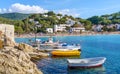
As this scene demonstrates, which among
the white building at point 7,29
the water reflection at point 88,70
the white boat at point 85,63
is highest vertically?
the white building at point 7,29

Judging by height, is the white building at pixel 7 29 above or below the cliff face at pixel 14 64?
above

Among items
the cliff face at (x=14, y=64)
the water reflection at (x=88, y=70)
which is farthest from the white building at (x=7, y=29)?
the cliff face at (x=14, y=64)

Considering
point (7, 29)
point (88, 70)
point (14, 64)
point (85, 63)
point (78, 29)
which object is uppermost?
point (7, 29)

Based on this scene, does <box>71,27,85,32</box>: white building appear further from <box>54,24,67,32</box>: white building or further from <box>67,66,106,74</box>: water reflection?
<box>67,66,106,74</box>: water reflection

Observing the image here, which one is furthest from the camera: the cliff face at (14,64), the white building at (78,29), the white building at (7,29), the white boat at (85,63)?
the white building at (78,29)

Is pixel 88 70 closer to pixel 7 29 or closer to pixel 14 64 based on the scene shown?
pixel 14 64

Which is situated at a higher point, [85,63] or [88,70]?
[85,63]

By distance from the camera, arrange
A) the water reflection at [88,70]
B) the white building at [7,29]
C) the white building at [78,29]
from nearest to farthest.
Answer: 1. the water reflection at [88,70]
2. the white building at [7,29]
3. the white building at [78,29]

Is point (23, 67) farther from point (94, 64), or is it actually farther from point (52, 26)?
point (52, 26)

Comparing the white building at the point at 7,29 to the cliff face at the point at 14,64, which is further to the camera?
the white building at the point at 7,29

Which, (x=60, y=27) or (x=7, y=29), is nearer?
(x=7, y=29)

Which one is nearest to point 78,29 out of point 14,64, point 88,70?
point 88,70

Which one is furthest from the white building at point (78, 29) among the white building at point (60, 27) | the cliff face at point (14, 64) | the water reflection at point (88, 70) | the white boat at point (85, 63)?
the cliff face at point (14, 64)

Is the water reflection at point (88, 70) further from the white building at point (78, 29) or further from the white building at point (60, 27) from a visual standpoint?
the white building at point (78, 29)
